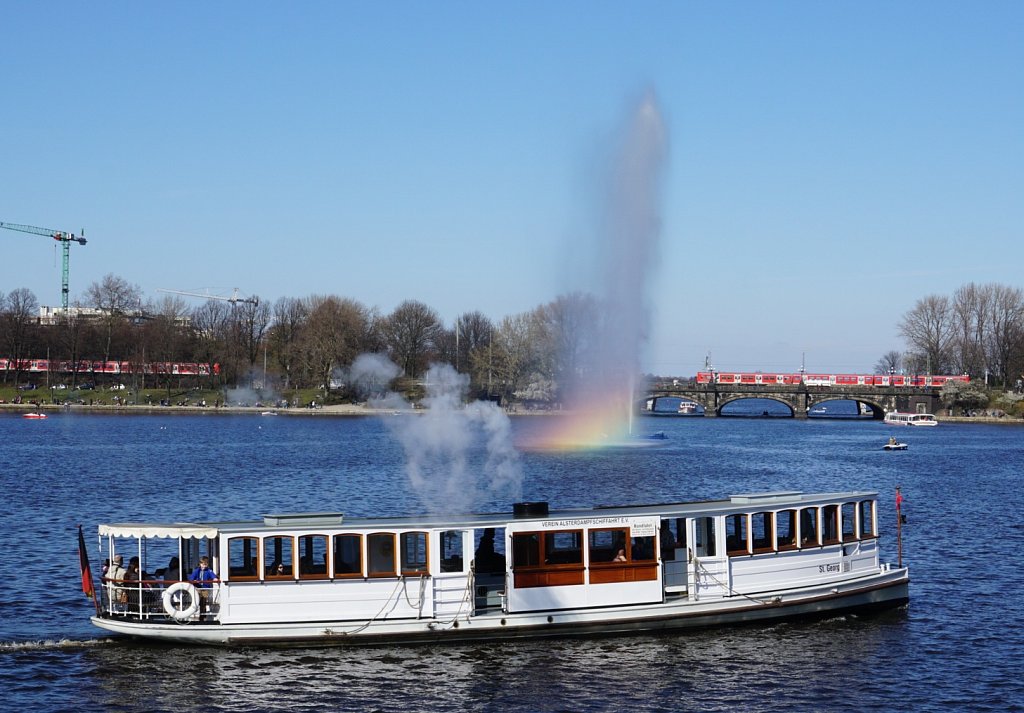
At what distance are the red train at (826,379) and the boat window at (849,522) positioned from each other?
5206 inches

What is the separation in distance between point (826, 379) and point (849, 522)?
470 feet

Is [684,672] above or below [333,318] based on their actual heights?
below

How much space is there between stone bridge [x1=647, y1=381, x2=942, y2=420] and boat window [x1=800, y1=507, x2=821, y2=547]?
149 metres

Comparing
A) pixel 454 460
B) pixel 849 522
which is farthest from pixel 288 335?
pixel 849 522

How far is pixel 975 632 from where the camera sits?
33.6 metres

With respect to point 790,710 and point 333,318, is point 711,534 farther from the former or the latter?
point 333,318

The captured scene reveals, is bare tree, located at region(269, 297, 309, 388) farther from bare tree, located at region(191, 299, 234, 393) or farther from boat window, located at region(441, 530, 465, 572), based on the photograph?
boat window, located at region(441, 530, 465, 572)

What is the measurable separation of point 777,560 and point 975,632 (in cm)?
656

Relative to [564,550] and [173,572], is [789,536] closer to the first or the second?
[564,550]

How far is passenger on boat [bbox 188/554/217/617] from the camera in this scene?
29328 mm

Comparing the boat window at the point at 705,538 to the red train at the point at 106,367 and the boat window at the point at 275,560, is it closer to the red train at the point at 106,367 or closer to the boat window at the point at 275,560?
the boat window at the point at 275,560

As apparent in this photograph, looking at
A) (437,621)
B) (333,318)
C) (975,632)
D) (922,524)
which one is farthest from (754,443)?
(437,621)

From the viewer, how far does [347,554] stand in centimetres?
3006

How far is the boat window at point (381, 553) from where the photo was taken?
2967cm
